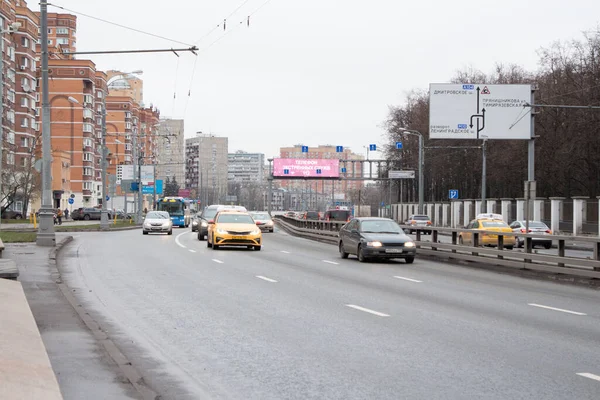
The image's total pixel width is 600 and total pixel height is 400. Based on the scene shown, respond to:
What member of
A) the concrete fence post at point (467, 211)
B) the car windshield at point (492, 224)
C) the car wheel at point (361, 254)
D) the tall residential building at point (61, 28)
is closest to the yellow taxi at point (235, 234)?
the car wheel at point (361, 254)

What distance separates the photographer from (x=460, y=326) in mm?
11109

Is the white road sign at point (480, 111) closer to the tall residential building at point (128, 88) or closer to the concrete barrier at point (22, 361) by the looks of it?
the concrete barrier at point (22, 361)

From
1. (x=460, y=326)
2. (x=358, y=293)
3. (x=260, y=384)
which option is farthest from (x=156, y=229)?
(x=260, y=384)

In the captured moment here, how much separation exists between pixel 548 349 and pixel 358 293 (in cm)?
653

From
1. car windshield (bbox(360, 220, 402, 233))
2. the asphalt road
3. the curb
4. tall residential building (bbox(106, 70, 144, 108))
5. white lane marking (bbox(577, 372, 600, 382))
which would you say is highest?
tall residential building (bbox(106, 70, 144, 108))

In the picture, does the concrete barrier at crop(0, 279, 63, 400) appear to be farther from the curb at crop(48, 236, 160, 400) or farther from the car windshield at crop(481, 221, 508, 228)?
the car windshield at crop(481, 221, 508, 228)

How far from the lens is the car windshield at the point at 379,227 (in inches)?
1029

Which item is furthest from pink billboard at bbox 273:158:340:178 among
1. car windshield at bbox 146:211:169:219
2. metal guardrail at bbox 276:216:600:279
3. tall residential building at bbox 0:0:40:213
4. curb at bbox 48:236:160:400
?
curb at bbox 48:236:160:400

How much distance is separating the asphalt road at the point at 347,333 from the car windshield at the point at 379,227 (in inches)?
228

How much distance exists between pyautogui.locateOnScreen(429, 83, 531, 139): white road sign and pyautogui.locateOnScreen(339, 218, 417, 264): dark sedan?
14614 mm

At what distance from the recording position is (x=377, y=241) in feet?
82.1

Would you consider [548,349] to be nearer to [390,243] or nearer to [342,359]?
[342,359]

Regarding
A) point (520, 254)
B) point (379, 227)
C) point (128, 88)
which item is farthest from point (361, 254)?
point (128, 88)

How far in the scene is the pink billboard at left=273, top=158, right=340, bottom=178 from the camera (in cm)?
8881
